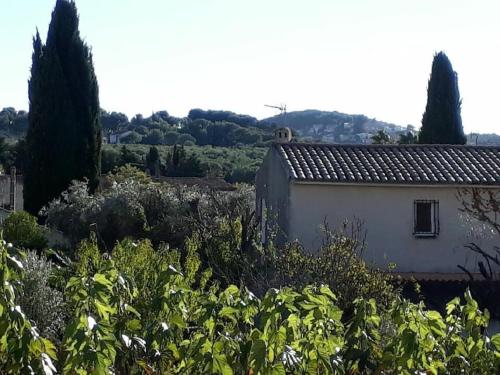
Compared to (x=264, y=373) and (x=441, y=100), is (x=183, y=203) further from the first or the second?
(x=264, y=373)

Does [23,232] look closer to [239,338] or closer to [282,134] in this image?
[282,134]

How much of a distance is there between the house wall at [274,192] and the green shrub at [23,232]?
586 centimetres

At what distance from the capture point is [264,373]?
397 cm

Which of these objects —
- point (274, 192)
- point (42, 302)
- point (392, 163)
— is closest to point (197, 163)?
point (274, 192)

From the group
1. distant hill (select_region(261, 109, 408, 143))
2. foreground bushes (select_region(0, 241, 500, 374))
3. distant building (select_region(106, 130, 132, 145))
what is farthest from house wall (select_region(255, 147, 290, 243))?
distant hill (select_region(261, 109, 408, 143))

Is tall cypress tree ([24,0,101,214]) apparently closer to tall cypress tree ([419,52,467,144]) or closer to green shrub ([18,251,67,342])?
tall cypress tree ([419,52,467,144])

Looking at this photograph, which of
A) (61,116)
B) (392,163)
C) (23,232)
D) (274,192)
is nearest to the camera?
(392,163)

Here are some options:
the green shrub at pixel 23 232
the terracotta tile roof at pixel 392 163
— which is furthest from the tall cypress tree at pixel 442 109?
the green shrub at pixel 23 232

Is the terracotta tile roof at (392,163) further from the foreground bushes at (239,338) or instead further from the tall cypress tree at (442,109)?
the foreground bushes at (239,338)

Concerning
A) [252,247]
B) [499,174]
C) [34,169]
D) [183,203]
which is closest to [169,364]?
[252,247]

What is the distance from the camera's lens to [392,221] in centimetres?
1920

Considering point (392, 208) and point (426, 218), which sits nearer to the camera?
point (392, 208)

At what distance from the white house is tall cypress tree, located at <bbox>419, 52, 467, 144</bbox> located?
1489 cm

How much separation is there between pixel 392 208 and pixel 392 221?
0.31m
